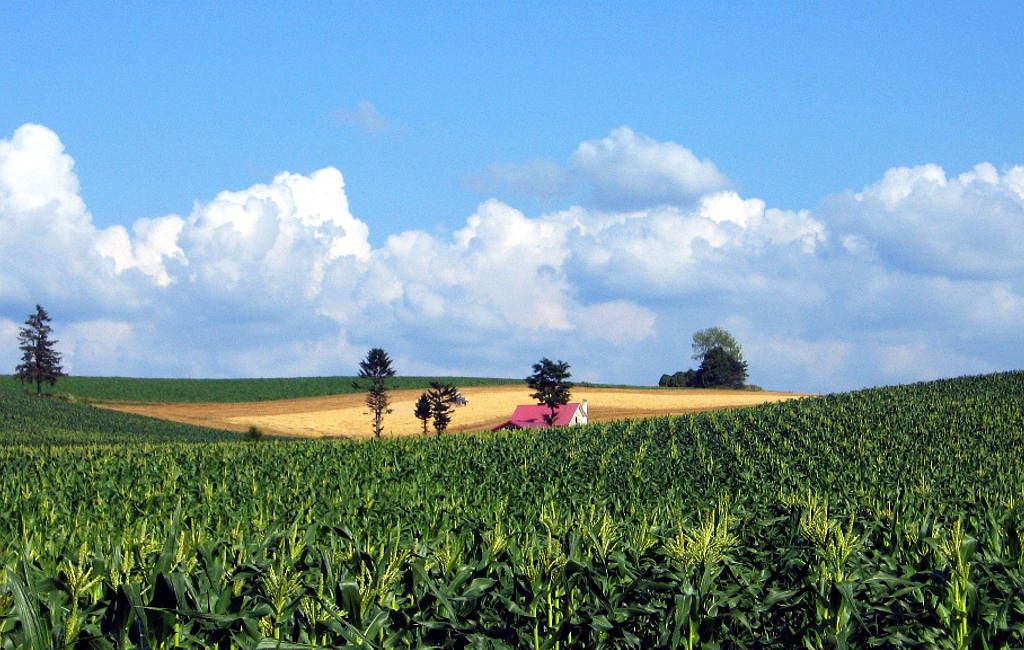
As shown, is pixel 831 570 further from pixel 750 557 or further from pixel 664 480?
pixel 664 480

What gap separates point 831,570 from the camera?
6.66 meters

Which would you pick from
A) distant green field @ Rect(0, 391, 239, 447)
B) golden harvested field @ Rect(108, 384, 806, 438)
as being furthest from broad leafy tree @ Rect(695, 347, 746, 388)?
distant green field @ Rect(0, 391, 239, 447)

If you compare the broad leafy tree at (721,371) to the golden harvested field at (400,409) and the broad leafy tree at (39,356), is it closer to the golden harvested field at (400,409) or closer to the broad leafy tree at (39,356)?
the golden harvested field at (400,409)

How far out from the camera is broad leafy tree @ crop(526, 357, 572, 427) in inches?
2995

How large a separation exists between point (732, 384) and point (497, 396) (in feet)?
172

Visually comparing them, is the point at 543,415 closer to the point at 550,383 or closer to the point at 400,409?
the point at 550,383

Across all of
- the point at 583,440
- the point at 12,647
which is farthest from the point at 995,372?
the point at 12,647

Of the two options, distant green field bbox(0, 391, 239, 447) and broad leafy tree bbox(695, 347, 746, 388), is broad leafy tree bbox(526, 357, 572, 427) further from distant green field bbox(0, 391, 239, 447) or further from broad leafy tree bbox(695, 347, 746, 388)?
broad leafy tree bbox(695, 347, 746, 388)

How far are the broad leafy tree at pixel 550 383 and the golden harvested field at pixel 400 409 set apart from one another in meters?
7.55

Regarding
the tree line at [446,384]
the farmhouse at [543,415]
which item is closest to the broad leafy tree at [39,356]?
the tree line at [446,384]

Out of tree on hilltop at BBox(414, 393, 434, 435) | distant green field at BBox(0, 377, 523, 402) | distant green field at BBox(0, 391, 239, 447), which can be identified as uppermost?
distant green field at BBox(0, 377, 523, 402)

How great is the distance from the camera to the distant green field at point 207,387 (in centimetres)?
11862

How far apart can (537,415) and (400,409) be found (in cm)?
2630

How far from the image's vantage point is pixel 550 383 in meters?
76.2
